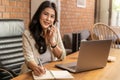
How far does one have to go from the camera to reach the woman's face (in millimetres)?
1865

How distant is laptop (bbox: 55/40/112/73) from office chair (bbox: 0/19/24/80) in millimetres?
755

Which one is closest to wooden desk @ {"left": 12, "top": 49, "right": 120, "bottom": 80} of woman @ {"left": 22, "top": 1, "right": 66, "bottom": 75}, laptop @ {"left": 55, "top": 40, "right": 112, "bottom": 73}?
laptop @ {"left": 55, "top": 40, "right": 112, "bottom": 73}

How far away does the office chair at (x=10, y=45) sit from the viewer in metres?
2.16

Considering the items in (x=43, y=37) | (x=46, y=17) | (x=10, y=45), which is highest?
(x=46, y=17)

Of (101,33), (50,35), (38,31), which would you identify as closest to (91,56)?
(50,35)

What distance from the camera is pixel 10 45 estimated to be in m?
2.28

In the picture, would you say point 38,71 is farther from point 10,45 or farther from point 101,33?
point 101,33

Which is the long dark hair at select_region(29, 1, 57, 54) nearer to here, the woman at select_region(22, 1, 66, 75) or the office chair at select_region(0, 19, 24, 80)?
the woman at select_region(22, 1, 66, 75)

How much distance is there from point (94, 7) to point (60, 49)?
538 cm

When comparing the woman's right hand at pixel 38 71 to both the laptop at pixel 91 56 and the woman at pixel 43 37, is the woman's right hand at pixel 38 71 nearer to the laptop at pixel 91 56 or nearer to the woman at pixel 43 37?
the laptop at pixel 91 56

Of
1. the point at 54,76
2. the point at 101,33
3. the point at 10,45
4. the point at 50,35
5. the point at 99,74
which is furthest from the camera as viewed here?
the point at 101,33

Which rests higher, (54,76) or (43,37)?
(43,37)

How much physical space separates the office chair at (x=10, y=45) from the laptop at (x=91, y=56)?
0.75m

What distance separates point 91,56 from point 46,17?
0.59 metres
